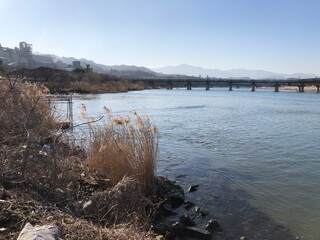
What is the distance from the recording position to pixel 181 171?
1326cm

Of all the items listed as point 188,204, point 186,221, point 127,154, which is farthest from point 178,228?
point 127,154

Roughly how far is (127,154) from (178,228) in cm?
230

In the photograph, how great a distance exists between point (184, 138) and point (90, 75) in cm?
10930

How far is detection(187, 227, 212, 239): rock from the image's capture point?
761 centimetres

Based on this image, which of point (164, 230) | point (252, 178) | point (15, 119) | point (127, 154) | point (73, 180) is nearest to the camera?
point (164, 230)

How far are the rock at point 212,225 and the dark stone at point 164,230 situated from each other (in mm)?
1011

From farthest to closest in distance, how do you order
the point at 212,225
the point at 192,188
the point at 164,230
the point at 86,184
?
the point at 192,188 < the point at 86,184 < the point at 212,225 < the point at 164,230

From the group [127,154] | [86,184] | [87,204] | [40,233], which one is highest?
[40,233]

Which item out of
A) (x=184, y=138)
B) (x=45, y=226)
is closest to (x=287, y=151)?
(x=184, y=138)

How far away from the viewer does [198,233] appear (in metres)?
7.68

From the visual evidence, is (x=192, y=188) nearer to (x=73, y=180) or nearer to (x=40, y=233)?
(x=73, y=180)

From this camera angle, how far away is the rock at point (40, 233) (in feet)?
13.2

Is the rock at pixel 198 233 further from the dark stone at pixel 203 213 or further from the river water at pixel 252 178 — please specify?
the dark stone at pixel 203 213

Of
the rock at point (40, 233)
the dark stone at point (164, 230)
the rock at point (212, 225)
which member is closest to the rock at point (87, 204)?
the dark stone at point (164, 230)
